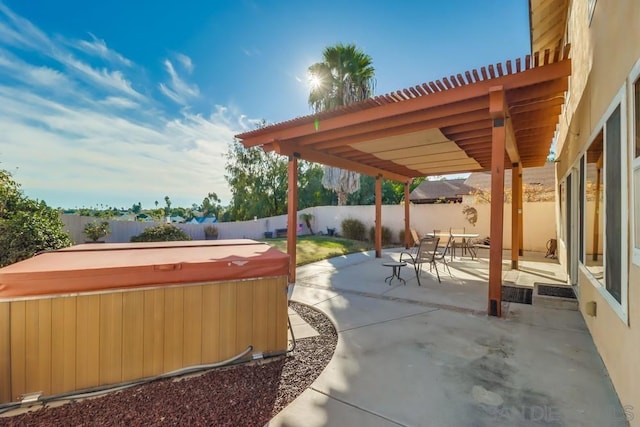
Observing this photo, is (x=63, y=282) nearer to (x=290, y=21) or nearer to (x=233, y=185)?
(x=290, y=21)

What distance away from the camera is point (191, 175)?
741 inches

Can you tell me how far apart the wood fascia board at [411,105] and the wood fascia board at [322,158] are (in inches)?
11.2

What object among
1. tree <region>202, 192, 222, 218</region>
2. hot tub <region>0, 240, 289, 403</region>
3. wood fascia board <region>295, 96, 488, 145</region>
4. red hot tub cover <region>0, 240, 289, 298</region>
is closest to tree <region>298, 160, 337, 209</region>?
tree <region>202, 192, 222, 218</region>

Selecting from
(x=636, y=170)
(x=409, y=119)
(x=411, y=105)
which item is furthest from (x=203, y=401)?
(x=409, y=119)

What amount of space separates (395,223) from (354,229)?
214cm

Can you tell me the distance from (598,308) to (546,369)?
3.34 feet

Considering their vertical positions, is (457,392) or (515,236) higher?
→ (515,236)

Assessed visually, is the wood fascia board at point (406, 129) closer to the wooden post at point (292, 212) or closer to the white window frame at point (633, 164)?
the wooden post at point (292, 212)

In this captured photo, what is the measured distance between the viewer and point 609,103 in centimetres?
253

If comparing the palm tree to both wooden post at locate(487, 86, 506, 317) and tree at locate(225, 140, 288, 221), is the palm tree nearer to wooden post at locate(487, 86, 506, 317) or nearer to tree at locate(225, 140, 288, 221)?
tree at locate(225, 140, 288, 221)

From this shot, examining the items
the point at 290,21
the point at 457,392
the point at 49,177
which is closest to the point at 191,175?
the point at 49,177

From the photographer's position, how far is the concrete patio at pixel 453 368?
1984 mm

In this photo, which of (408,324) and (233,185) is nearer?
(408,324)

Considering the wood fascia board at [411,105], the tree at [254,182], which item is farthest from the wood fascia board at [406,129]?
the tree at [254,182]
